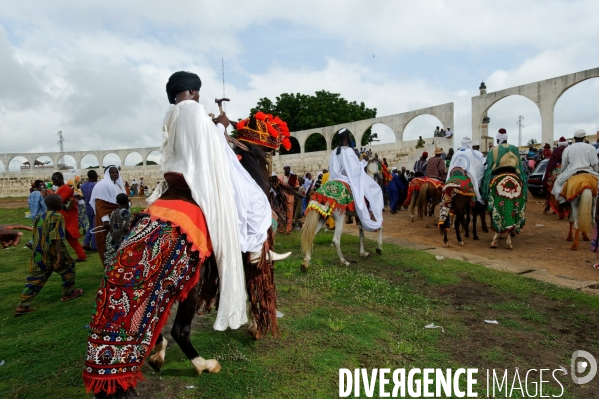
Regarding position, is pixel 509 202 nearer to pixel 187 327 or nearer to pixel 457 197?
pixel 457 197

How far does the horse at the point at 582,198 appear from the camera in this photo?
7.38m

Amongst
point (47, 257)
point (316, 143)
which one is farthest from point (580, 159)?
point (316, 143)

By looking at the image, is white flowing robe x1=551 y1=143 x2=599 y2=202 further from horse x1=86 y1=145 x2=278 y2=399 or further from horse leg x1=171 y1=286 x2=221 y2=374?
horse leg x1=171 y1=286 x2=221 y2=374

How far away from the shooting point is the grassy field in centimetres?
292

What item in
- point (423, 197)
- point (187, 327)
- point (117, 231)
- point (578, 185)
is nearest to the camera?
point (187, 327)

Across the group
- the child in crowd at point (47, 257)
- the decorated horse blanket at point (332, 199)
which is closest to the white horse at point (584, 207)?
the decorated horse blanket at point (332, 199)

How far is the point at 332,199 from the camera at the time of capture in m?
6.48

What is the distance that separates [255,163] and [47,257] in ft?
10.9

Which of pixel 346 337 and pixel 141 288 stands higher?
pixel 141 288

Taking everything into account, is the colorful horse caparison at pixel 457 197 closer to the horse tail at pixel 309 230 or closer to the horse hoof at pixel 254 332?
the horse tail at pixel 309 230

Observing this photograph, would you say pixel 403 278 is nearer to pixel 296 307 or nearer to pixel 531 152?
pixel 296 307

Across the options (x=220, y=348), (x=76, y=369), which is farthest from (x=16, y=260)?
(x=220, y=348)

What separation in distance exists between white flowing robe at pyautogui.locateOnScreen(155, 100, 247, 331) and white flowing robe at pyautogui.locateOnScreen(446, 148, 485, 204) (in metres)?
6.85

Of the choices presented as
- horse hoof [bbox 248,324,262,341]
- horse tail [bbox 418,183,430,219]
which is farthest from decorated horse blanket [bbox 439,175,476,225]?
horse hoof [bbox 248,324,262,341]
